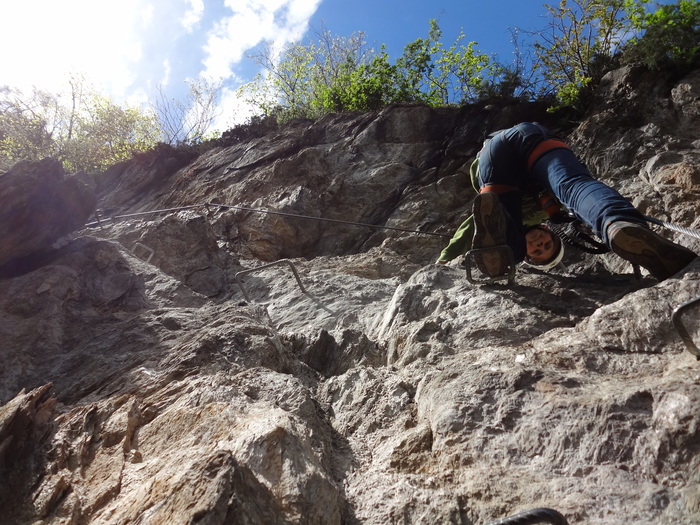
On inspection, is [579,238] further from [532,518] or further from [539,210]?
[532,518]

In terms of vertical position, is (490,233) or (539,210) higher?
(539,210)

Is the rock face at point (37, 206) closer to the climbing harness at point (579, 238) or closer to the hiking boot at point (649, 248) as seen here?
the climbing harness at point (579, 238)

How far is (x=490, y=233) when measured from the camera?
11.6ft

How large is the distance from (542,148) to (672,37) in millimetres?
4551

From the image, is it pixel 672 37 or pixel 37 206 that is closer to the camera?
pixel 37 206

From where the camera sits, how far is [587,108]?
7.21 metres

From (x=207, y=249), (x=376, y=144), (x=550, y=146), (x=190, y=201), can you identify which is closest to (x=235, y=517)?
(x=550, y=146)

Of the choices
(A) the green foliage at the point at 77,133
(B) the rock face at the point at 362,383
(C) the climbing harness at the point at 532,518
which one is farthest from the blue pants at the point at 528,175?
(A) the green foliage at the point at 77,133

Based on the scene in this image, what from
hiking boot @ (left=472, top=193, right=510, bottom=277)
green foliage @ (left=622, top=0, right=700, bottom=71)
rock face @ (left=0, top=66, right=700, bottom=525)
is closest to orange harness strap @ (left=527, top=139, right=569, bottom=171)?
hiking boot @ (left=472, top=193, right=510, bottom=277)

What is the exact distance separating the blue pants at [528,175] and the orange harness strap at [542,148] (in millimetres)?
11

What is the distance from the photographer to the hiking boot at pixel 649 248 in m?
2.59

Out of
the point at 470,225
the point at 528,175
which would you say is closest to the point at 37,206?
the point at 470,225

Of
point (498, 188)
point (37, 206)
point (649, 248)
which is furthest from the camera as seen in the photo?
point (37, 206)

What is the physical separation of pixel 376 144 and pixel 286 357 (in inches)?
223
